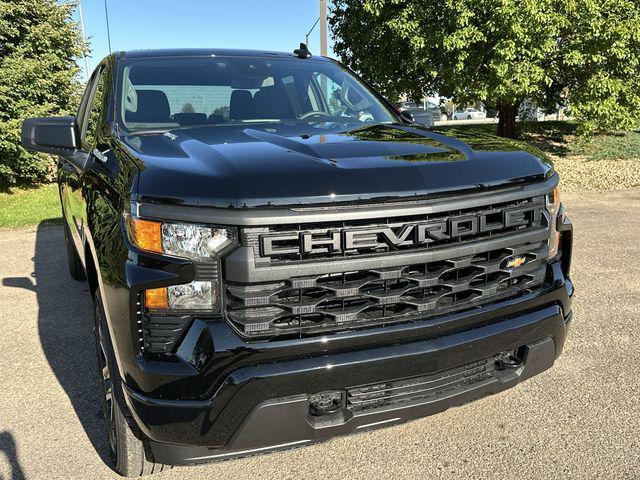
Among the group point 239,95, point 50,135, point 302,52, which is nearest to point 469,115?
point 302,52

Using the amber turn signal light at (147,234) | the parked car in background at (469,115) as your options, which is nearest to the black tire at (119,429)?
the amber turn signal light at (147,234)

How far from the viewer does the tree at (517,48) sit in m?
11.0

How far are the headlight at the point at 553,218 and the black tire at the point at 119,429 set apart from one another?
1825mm

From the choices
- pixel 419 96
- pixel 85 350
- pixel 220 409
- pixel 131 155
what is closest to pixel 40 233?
pixel 85 350

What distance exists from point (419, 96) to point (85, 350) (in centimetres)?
1239

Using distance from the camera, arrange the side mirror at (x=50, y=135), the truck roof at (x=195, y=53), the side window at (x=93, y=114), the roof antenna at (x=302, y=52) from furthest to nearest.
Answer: the roof antenna at (x=302, y=52)
the truck roof at (x=195, y=53)
the side window at (x=93, y=114)
the side mirror at (x=50, y=135)

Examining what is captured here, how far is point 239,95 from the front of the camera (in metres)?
3.23

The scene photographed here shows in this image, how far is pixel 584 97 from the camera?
38.9 feet

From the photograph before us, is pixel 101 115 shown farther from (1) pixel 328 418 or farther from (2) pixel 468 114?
(2) pixel 468 114

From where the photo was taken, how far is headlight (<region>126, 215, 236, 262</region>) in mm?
1788

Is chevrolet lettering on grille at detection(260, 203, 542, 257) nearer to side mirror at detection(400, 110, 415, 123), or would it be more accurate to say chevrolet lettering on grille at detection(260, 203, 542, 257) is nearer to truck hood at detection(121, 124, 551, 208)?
truck hood at detection(121, 124, 551, 208)

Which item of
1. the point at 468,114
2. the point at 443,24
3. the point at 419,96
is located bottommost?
the point at 468,114

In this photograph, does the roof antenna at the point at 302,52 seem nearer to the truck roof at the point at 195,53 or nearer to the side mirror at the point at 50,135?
the truck roof at the point at 195,53

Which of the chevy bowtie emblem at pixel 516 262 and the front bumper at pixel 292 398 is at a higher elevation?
the chevy bowtie emblem at pixel 516 262
